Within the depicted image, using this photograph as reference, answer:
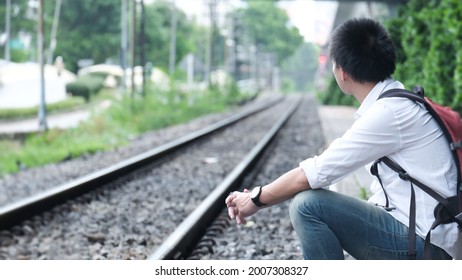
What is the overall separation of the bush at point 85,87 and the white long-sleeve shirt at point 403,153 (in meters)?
26.8

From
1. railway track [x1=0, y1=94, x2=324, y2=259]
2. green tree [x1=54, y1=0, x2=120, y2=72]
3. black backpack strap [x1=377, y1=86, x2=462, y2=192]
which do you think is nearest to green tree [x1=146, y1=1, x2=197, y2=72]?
green tree [x1=54, y1=0, x2=120, y2=72]

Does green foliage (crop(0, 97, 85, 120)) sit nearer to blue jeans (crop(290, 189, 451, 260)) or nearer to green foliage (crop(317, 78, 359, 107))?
green foliage (crop(317, 78, 359, 107))

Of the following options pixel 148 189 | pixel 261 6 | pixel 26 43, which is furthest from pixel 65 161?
pixel 261 6

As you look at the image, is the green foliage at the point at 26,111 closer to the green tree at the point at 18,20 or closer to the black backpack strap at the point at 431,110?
the green tree at the point at 18,20

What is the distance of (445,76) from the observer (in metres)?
10.0

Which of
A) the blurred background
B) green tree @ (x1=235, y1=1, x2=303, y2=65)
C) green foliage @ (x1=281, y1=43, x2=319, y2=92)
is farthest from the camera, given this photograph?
green foliage @ (x1=281, y1=43, x2=319, y2=92)

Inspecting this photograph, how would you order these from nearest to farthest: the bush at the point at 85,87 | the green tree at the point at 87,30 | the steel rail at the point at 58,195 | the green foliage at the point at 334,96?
the steel rail at the point at 58,195 < the green foliage at the point at 334,96 < the bush at the point at 85,87 < the green tree at the point at 87,30

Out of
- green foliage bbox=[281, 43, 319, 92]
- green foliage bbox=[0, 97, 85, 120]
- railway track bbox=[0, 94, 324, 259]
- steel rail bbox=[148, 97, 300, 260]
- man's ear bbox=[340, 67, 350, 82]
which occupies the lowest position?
green foliage bbox=[281, 43, 319, 92]

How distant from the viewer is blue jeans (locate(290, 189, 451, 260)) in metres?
2.73

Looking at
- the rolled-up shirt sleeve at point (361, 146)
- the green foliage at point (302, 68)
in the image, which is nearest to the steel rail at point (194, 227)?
the rolled-up shirt sleeve at point (361, 146)

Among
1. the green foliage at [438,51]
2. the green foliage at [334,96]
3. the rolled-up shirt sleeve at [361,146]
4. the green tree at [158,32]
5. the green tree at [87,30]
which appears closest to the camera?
the rolled-up shirt sleeve at [361,146]

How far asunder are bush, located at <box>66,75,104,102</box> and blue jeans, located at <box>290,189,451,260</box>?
1050 inches

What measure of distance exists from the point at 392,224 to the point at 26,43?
45655 millimetres

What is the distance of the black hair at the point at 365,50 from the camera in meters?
2.71
